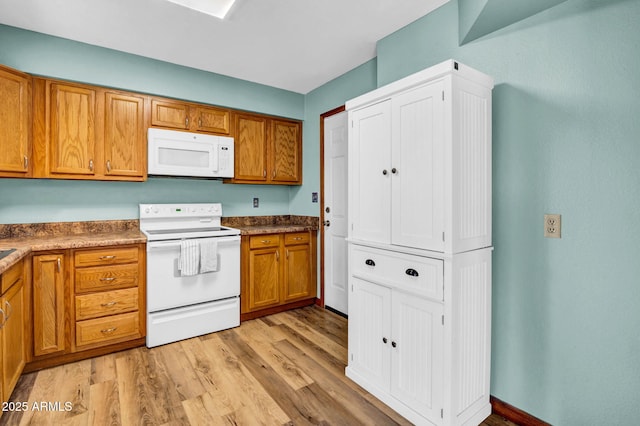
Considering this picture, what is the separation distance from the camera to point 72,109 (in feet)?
8.41

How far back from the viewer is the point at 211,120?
10.7 feet

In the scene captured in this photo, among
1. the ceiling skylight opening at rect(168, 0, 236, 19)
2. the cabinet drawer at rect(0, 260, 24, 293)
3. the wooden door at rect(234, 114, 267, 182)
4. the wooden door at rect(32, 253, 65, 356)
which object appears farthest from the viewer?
the wooden door at rect(234, 114, 267, 182)

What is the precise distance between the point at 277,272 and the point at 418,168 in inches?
84.4

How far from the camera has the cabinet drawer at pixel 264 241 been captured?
322cm

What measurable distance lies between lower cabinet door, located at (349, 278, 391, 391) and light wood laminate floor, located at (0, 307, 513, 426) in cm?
15

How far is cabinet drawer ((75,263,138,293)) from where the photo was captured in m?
2.37

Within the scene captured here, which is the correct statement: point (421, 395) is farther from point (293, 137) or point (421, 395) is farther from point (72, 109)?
point (72, 109)

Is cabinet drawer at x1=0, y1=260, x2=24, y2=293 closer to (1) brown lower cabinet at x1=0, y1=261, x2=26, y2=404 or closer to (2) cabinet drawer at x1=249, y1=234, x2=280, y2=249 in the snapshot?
(1) brown lower cabinet at x1=0, y1=261, x2=26, y2=404

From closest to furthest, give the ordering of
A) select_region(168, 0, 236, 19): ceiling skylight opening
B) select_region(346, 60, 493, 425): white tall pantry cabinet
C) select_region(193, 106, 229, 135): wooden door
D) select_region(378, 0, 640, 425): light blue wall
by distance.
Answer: select_region(378, 0, 640, 425): light blue wall < select_region(346, 60, 493, 425): white tall pantry cabinet < select_region(168, 0, 236, 19): ceiling skylight opening < select_region(193, 106, 229, 135): wooden door

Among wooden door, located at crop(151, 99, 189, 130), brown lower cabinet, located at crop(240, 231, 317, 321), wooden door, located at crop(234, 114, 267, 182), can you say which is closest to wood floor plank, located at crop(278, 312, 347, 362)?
Answer: brown lower cabinet, located at crop(240, 231, 317, 321)

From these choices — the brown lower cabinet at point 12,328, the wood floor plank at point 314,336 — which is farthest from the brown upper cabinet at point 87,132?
the wood floor plank at point 314,336

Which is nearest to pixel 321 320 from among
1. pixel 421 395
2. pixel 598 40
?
pixel 421 395

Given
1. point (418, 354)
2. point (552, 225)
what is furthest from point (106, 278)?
point (552, 225)

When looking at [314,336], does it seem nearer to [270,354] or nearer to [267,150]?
[270,354]
